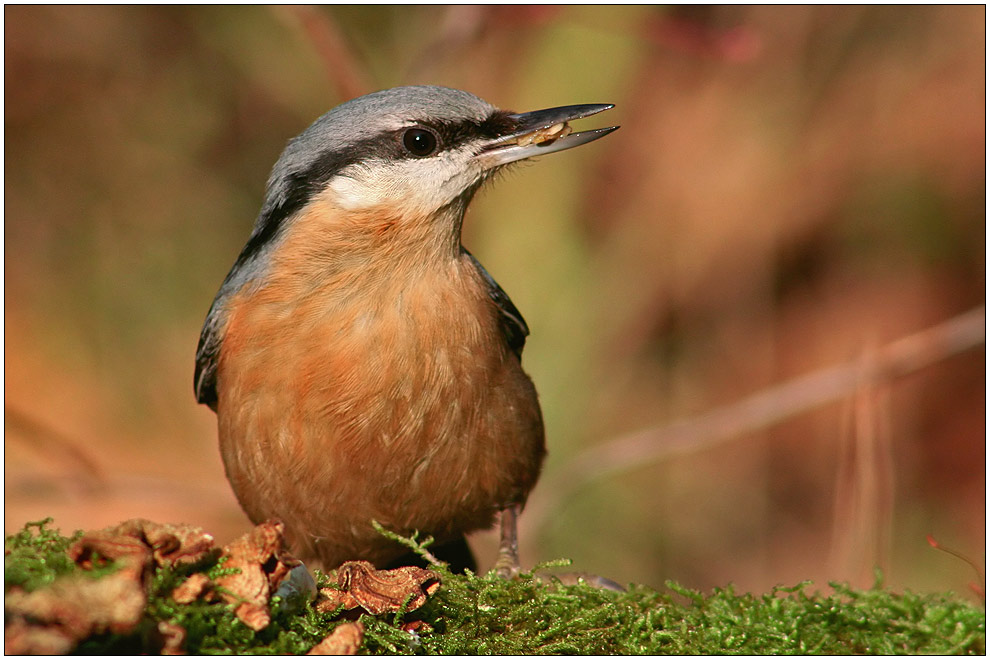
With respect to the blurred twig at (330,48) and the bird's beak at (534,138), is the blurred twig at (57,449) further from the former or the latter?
the bird's beak at (534,138)

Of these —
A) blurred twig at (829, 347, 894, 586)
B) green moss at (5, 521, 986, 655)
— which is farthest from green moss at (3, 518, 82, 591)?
blurred twig at (829, 347, 894, 586)

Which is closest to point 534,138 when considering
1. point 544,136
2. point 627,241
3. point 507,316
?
point 544,136

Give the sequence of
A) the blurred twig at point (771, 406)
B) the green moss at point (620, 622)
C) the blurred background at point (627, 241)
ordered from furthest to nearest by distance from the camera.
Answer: the blurred background at point (627, 241)
the blurred twig at point (771, 406)
the green moss at point (620, 622)

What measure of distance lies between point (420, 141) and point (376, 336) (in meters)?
0.75

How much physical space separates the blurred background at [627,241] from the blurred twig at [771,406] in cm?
24

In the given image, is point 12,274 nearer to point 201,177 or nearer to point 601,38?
point 201,177

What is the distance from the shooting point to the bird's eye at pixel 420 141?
3047 millimetres

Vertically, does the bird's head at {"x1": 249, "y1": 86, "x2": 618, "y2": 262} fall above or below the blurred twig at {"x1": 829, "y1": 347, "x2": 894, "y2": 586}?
above

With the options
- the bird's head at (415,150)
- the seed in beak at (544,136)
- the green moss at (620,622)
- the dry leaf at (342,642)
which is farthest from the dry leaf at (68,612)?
the seed in beak at (544,136)

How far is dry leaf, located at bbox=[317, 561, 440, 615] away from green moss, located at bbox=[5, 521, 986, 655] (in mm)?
38

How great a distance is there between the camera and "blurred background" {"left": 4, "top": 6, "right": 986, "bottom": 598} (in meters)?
5.31

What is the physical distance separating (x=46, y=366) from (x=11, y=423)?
42.9 inches

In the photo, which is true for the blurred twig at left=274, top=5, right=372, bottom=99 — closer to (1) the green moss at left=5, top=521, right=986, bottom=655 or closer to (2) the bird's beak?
(2) the bird's beak

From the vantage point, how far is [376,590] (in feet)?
6.52
